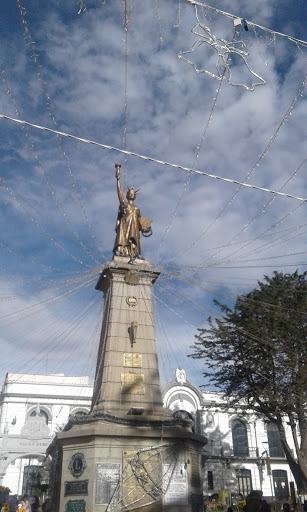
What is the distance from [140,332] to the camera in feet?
54.3

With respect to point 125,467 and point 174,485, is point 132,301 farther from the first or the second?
point 174,485

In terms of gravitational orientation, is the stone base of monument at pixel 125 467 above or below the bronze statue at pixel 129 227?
below

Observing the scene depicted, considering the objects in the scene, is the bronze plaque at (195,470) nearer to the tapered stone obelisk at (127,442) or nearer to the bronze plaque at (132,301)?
the tapered stone obelisk at (127,442)

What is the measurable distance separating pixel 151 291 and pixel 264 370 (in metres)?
7.50

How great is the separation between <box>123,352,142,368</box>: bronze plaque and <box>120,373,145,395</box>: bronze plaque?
35 centimetres

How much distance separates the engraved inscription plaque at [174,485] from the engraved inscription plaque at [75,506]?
2520 mm

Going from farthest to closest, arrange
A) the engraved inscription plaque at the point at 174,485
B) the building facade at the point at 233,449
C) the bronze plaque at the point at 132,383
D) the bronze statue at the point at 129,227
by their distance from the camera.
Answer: the building facade at the point at 233,449, the bronze statue at the point at 129,227, the bronze plaque at the point at 132,383, the engraved inscription plaque at the point at 174,485

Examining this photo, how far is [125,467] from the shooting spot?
13164 mm

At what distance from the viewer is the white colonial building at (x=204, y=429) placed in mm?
32219

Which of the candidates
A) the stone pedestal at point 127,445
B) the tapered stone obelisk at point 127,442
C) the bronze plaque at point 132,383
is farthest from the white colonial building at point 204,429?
the bronze plaque at point 132,383

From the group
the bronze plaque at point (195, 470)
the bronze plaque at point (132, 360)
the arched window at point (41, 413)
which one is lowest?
the bronze plaque at point (195, 470)

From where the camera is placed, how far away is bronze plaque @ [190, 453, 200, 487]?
46.0 ft

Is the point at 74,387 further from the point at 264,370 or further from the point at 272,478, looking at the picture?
the point at 264,370

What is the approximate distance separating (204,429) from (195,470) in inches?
825
